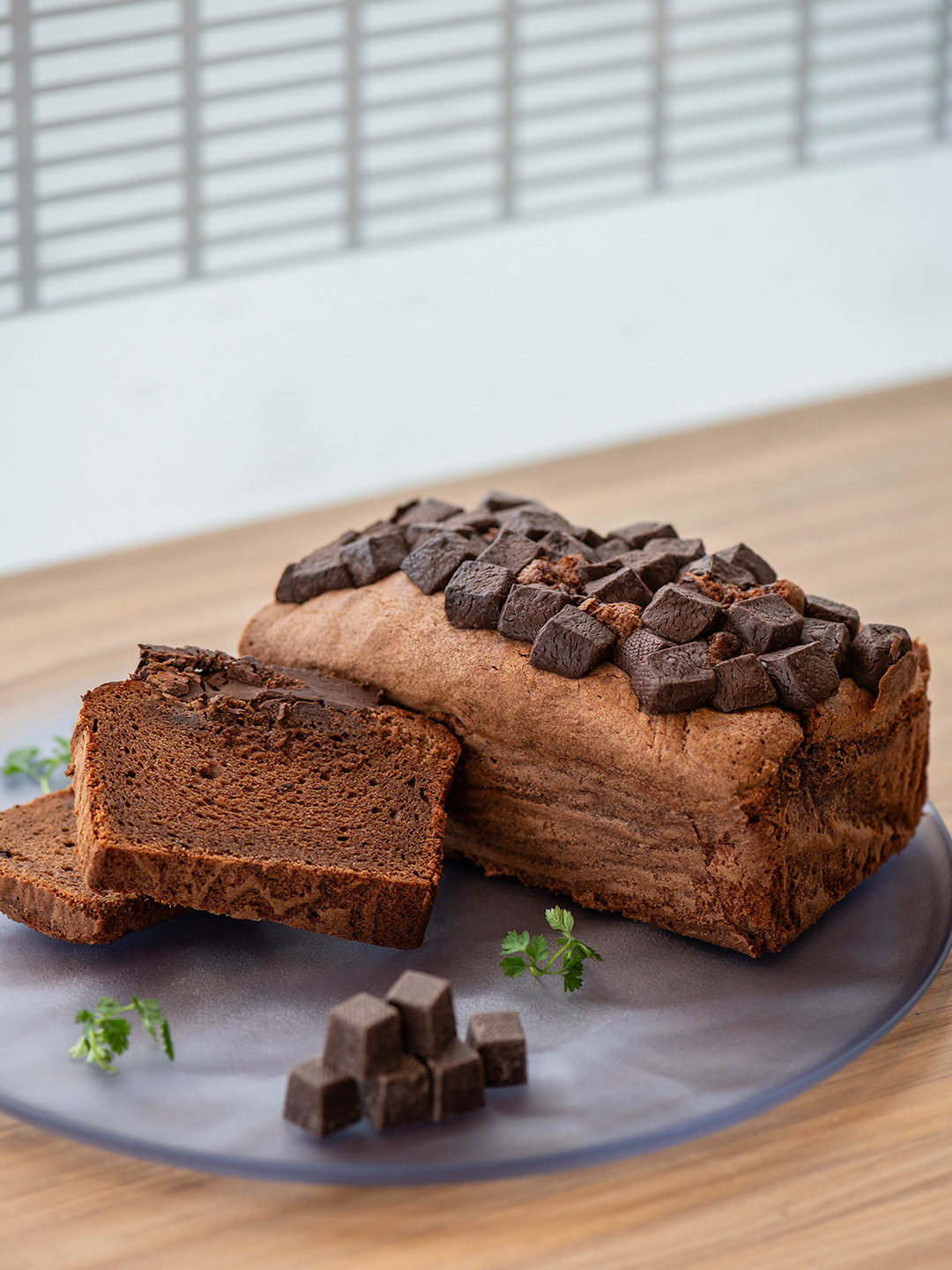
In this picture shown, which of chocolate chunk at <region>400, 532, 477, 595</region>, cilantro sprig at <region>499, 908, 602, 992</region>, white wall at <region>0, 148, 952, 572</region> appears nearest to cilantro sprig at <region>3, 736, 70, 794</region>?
chocolate chunk at <region>400, 532, 477, 595</region>

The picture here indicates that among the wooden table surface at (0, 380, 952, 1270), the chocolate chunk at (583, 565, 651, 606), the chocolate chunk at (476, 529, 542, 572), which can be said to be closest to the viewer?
the wooden table surface at (0, 380, 952, 1270)

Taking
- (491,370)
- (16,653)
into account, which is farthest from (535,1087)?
(491,370)

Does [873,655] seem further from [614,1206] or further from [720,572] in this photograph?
[614,1206]

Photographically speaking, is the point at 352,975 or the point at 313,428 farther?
the point at 313,428

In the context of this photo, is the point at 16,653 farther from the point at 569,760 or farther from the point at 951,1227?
the point at 951,1227

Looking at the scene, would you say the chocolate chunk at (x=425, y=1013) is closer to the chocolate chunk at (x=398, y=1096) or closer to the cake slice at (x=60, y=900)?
the chocolate chunk at (x=398, y=1096)

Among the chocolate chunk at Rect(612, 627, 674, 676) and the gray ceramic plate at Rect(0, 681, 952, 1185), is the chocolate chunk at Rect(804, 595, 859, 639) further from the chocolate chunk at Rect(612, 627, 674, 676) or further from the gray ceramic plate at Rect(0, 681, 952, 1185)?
the gray ceramic plate at Rect(0, 681, 952, 1185)

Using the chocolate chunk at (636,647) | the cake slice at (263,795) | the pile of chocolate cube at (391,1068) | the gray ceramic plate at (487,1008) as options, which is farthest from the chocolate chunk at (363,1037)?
the chocolate chunk at (636,647)
